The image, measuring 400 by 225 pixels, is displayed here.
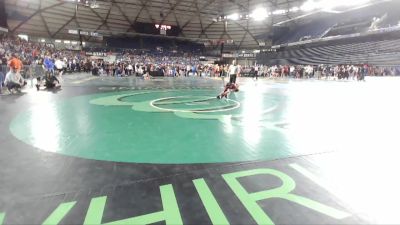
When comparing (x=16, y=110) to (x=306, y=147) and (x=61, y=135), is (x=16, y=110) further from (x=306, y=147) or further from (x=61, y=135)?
(x=306, y=147)

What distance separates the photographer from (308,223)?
2375 mm

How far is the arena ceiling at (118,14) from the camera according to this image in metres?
36.5

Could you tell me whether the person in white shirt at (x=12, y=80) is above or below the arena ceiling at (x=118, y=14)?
below

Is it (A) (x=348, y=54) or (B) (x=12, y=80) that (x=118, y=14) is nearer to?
(A) (x=348, y=54)

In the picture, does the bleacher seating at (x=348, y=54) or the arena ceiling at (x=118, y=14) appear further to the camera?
the arena ceiling at (x=118, y=14)

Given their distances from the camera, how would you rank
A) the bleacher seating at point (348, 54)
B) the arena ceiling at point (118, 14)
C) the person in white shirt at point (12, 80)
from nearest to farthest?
the person in white shirt at point (12, 80)
the bleacher seating at point (348, 54)
the arena ceiling at point (118, 14)

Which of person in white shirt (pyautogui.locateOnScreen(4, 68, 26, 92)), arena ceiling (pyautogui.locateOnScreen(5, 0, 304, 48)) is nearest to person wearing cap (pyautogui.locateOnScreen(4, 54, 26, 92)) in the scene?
person in white shirt (pyautogui.locateOnScreen(4, 68, 26, 92))

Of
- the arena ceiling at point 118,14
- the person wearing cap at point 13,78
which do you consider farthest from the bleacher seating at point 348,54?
the person wearing cap at point 13,78

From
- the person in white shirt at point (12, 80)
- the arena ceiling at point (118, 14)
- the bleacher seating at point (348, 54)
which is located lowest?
the person in white shirt at point (12, 80)

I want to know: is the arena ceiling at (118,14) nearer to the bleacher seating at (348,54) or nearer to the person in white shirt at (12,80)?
the bleacher seating at (348,54)

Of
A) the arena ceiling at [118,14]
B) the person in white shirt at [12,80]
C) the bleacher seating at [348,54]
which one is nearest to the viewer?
the person in white shirt at [12,80]

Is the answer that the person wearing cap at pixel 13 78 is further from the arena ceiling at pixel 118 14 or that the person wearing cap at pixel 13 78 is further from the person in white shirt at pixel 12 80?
the arena ceiling at pixel 118 14

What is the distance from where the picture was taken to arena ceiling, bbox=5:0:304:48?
120 feet

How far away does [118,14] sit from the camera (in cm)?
4281
